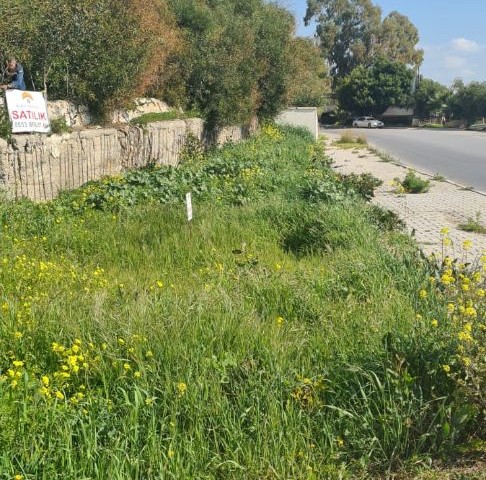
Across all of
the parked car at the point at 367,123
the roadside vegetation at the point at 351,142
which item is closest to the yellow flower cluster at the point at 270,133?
the roadside vegetation at the point at 351,142

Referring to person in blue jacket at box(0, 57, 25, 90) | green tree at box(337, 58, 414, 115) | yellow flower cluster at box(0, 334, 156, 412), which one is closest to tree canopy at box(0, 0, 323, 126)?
person in blue jacket at box(0, 57, 25, 90)

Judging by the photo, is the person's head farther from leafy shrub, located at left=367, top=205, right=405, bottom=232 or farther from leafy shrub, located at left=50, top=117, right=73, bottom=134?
leafy shrub, located at left=367, top=205, right=405, bottom=232

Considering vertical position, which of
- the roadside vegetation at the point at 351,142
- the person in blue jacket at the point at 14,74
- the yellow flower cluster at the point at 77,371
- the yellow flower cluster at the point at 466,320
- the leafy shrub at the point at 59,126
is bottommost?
the roadside vegetation at the point at 351,142

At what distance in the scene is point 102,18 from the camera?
447 inches

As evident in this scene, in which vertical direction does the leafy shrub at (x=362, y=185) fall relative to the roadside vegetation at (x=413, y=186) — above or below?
above

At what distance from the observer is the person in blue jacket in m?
9.35

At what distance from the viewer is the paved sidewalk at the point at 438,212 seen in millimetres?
8266

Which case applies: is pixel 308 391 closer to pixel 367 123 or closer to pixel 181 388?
pixel 181 388

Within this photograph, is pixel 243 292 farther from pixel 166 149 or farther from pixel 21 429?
pixel 166 149

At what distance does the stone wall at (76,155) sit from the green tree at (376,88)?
6520 centimetres

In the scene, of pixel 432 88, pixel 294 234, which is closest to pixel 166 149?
pixel 294 234

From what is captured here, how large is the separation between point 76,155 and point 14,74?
1.53m

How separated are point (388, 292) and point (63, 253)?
3391mm

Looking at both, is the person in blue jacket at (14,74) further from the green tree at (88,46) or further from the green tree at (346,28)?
the green tree at (346,28)
